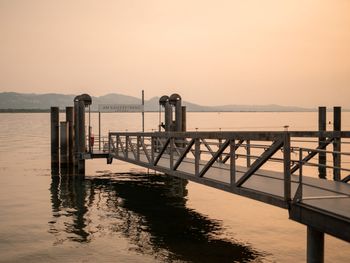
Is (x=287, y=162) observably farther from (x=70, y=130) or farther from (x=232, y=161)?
(x=70, y=130)

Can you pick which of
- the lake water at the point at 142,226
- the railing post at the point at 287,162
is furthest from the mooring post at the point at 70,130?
the railing post at the point at 287,162

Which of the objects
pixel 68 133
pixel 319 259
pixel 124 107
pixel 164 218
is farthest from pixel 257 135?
pixel 68 133

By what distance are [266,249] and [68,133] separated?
1605 centimetres

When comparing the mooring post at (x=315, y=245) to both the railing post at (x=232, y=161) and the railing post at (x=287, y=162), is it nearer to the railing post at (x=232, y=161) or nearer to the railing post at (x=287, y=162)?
the railing post at (x=287, y=162)

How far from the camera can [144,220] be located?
1518 cm

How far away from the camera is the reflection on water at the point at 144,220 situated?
38.5ft

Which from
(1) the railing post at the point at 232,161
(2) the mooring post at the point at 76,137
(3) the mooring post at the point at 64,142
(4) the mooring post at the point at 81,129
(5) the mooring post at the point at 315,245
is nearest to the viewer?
(5) the mooring post at the point at 315,245

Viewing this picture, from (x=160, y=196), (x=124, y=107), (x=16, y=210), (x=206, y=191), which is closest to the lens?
(x=16, y=210)

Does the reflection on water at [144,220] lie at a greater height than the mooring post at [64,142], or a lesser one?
lesser

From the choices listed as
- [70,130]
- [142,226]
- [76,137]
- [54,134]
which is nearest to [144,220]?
[142,226]

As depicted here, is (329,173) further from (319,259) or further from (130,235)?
(319,259)

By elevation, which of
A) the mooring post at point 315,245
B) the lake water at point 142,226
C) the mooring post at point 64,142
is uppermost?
the mooring post at point 64,142

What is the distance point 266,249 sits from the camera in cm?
1192

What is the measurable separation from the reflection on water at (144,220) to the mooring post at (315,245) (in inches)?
124
